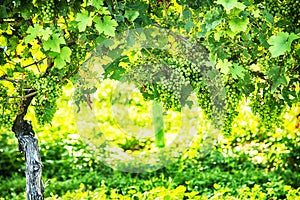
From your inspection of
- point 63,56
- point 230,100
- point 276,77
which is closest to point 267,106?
point 230,100

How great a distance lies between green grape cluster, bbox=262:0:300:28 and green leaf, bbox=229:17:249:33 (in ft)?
1.29

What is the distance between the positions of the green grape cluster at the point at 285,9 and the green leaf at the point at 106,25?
0.85m

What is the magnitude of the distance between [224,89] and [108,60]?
28.1 inches

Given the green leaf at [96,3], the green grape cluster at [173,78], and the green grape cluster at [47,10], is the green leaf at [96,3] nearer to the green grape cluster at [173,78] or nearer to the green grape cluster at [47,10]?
the green grape cluster at [47,10]

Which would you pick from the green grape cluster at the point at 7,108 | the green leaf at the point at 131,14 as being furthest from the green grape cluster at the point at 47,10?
the green grape cluster at the point at 7,108

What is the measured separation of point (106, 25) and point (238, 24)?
2.08 ft

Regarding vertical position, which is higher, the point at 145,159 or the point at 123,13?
the point at 123,13

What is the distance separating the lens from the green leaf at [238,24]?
2.74 meters

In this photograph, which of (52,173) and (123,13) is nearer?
(123,13)

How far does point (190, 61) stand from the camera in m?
3.27

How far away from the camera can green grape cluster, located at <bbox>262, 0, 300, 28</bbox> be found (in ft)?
10.1

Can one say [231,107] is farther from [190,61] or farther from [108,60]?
[108,60]

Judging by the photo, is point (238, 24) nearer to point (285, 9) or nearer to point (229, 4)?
point (229, 4)

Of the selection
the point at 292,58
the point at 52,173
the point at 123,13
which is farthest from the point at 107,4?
the point at 52,173
